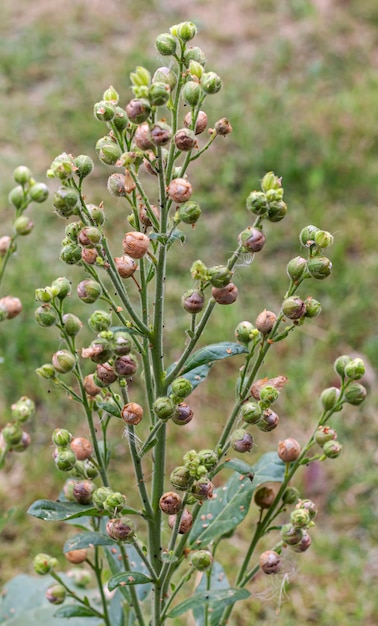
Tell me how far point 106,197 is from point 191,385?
10.6 feet

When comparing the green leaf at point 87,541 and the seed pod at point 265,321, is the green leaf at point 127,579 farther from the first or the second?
the seed pod at point 265,321

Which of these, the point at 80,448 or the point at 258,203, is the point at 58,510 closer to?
the point at 80,448

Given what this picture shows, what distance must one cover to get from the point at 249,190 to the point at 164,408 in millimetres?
3252

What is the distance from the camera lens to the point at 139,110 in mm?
1171

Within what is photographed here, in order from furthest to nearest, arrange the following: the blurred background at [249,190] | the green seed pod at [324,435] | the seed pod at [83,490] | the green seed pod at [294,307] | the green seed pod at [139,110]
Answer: the blurred background at [249,190] < the green seed pod at [324,435] < the seed pod at [83,490] < the green seed pod at [294,307] < the green seed pod at [139,110]

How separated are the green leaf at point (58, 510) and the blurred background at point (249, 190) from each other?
1.56 ft

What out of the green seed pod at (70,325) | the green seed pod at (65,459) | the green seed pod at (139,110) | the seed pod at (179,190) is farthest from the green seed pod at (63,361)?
the green seed pod at (139,110)

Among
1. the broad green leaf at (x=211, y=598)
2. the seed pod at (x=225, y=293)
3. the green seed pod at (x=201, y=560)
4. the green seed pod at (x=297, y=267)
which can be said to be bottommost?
the broad green leaf at (x=211, y=598)

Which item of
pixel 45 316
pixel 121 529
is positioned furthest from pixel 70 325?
pixel 121 529

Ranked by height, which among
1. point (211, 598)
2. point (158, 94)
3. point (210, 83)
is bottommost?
point (211, 598)

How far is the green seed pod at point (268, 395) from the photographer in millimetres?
1376

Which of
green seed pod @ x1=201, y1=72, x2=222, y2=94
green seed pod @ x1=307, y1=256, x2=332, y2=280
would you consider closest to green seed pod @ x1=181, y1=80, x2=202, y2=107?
green seed pod @ x1=201, y1=72, x2=222, y2=94

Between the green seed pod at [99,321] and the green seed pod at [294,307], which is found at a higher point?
the green seed pod at [294,307]

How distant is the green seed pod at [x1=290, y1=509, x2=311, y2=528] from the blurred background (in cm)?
19
